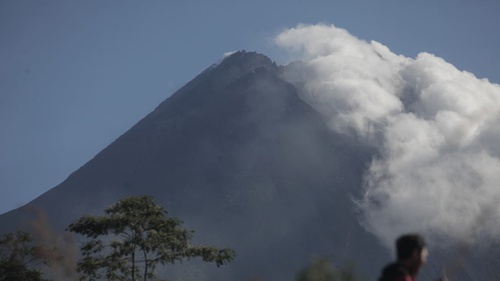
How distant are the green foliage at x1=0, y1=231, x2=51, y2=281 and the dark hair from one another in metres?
25.6

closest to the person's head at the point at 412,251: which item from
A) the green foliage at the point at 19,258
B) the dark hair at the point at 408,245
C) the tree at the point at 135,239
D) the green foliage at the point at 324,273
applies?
the dark hair at the point at 408,245

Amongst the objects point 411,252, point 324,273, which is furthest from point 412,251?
point 324,273

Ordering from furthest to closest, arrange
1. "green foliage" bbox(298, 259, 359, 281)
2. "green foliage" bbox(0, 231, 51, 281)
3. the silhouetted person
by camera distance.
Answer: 1. "green foliage" bbox(0, 231, 51, 281)
2. "green foliage" bbox(298, 259, 359, 281)
3. the silhouetted person

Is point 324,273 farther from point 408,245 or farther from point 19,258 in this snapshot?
point 19,258

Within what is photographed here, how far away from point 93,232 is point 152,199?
296 centimetres

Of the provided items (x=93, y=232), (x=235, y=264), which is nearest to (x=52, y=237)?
(x=93, y=232)

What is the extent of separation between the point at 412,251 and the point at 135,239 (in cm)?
2182

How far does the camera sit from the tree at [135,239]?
26844mm

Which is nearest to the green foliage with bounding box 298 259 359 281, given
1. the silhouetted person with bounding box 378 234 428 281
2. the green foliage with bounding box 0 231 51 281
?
the silhouetted person with bounding box 378 234 428 281

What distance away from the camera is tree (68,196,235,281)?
26.8 metres

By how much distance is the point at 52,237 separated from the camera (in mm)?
56000

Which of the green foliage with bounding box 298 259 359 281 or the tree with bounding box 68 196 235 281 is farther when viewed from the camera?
the tree with bounding box 68 196 235 281

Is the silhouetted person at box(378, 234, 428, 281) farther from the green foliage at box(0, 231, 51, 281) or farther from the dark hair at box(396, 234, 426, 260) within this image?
the green foliage at box(0, 231, 51, 281)

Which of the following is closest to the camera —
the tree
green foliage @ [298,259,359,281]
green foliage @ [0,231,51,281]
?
green foliage @ [298,259,359,281]
